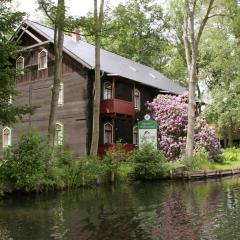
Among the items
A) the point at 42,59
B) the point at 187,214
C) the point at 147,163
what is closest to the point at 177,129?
the point at 147,163

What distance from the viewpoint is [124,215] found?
1374cm

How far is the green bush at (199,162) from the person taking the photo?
2767 centimetres

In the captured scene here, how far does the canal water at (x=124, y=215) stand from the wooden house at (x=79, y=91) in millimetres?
12705

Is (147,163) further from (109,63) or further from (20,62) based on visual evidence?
Result: (20,62)

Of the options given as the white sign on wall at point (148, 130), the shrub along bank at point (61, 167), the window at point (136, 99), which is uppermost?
the window at point (136, 99)

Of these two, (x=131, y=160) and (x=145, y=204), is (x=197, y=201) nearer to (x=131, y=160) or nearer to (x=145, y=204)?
(x=145, y=204)

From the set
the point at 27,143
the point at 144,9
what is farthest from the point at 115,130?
the point at 144,9

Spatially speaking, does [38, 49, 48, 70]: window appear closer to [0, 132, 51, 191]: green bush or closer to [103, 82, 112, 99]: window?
[103, 82, 112, 99]: window

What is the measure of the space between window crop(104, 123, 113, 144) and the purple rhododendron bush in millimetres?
4172

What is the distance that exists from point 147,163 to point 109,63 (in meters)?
13.3

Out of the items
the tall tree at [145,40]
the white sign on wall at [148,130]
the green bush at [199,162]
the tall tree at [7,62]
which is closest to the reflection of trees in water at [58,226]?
the tall tree at [7,62]

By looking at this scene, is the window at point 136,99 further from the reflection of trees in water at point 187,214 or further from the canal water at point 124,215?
the canal water at point 124,215

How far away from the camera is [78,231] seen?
37.5 feet

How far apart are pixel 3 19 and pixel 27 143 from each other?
560 cm
